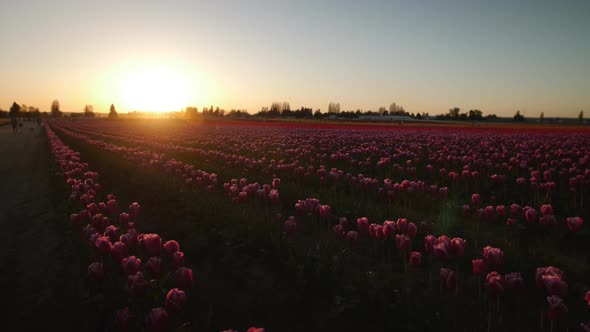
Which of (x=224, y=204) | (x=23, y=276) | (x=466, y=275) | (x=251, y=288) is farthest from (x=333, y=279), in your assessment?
(x=23, y=276)

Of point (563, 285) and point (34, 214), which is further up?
point (563, 285)

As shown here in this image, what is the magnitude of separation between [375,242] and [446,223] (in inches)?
66.9

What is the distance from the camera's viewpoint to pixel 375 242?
5.04m

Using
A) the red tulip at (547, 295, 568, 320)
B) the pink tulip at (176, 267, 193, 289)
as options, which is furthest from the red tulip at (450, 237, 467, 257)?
the pink tulip at (176, 267, 193, 289)

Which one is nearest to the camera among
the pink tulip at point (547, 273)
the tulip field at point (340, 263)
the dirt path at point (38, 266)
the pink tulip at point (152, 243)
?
the pink tulip at point (547, 273)

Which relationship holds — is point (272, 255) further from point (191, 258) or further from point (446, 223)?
point (446, 223)

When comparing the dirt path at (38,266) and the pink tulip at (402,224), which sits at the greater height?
the pink tulip at (402,224)

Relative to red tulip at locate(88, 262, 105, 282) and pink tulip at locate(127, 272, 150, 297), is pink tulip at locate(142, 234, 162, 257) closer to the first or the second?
red tulip at locate(88, 262, 105, 282)

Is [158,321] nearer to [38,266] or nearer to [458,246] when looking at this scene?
[458,246]

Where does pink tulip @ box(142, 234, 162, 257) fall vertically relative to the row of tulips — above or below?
above

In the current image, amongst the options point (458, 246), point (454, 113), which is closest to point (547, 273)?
point (458, 246)

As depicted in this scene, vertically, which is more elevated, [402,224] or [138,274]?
[402,224]

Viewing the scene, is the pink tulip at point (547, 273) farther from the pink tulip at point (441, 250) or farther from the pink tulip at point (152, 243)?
the pink tulip at point (152, 243)

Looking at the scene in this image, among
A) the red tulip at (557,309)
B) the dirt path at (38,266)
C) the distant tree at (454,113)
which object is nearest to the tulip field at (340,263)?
the red tulip at (557,309)
